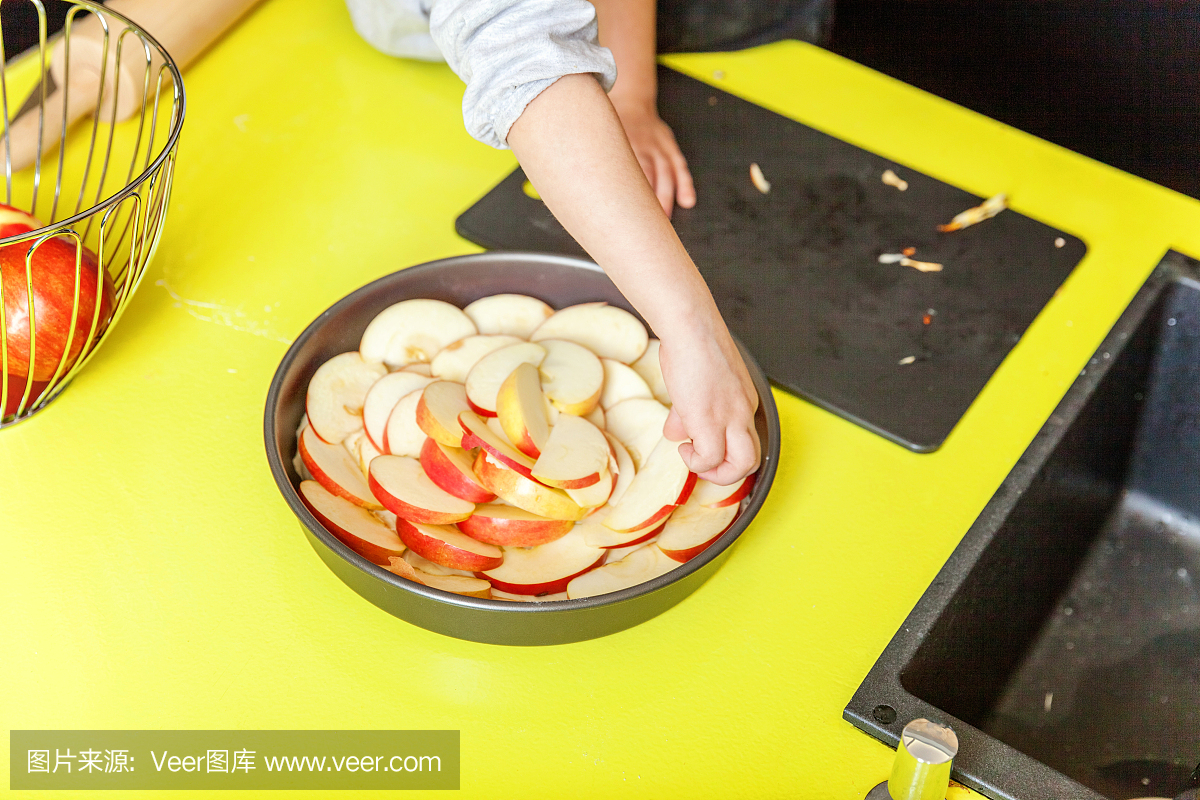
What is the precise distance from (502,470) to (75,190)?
61 cm

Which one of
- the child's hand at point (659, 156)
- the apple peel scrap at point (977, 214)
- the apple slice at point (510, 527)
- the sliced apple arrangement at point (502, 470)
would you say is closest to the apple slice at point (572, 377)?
the sliced apple arrangement at point (502, 470)

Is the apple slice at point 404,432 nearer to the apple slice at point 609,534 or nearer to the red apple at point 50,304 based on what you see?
the apple slice at point 609,534

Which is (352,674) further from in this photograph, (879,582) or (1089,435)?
(1089,435)

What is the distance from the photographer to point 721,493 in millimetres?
827

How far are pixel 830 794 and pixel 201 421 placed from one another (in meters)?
0.60

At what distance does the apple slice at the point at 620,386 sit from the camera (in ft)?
2.93

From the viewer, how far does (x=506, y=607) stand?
697 millimetres

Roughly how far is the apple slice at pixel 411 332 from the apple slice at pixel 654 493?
8.8 inches

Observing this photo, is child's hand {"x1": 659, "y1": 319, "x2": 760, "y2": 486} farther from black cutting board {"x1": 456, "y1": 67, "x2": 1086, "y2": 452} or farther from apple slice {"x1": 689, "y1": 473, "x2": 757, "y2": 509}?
black cutting board {"x1": 456, "y1": 67, "x2": 1086, "y2": 452}

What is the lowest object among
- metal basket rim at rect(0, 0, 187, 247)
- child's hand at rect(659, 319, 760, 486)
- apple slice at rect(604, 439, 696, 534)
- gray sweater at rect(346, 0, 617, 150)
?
apple slice at rect(604, 439, 696, 534)

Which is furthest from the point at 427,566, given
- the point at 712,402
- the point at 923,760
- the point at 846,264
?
the point at 846,264

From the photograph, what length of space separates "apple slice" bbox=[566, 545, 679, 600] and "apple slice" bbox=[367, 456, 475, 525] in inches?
3.9

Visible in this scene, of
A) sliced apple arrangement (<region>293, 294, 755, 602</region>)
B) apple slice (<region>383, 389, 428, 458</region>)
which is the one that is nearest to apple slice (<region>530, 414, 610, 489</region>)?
sliced apple arrangement (<region>293, 294, 755, 602</region>)

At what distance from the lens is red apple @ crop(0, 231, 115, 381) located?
2.73 feet
